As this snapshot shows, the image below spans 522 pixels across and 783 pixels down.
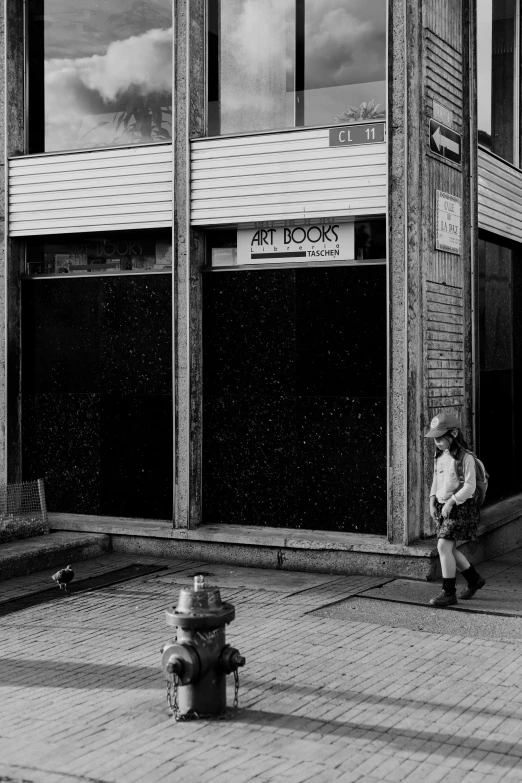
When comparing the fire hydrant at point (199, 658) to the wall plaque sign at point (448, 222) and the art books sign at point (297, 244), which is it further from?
the wall plaque sign at point (448, 222)

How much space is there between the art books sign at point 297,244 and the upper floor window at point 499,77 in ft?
8.10

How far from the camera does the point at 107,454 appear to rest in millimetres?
12531

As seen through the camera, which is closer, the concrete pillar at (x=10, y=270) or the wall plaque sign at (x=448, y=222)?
the wall plaque sign at (x=448, y=222)

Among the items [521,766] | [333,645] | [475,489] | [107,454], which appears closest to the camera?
[521,766]

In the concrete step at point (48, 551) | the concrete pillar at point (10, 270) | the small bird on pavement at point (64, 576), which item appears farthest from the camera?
the concrete pillar at point (10, 270)

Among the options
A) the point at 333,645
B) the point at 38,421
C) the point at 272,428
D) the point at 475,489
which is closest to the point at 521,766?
the point at 333,645

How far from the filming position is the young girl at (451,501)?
934 centimetres

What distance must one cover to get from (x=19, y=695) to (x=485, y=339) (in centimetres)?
774

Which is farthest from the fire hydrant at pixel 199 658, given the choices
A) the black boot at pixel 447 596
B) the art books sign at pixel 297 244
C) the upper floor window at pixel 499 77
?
the upper floor window at pixel 499 77

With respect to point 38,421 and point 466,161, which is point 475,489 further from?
point 38,421

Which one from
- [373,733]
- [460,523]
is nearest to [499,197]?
[460,523]

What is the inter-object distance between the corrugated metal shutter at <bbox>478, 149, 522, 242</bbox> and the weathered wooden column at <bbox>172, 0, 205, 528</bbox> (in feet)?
11.0

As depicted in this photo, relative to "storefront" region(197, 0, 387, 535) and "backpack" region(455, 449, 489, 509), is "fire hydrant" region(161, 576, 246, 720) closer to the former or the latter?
"backpack" region(455, 449, 489, 509)

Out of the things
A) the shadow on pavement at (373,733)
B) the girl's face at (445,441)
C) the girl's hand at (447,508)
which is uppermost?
the girl's face at (445,441)
